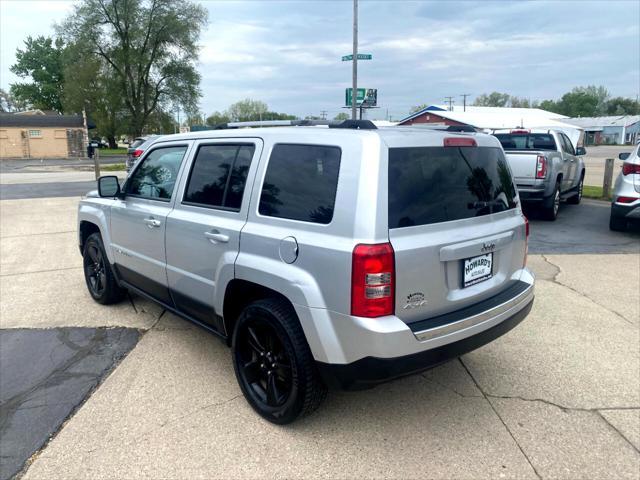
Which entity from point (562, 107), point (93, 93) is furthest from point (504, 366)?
point (562, 107)

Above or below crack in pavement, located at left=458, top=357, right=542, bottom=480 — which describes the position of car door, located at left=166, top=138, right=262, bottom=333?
above

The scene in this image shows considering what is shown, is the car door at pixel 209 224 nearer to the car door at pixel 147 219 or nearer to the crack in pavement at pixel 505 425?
the car door at pixel 147 219

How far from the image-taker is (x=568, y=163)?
10.8m

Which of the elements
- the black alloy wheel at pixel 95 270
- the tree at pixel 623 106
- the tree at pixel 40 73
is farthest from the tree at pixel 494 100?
the black alloy wheel at pixel 95 270

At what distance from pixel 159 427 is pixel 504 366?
255 cm

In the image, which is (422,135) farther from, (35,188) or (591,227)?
(35,188)

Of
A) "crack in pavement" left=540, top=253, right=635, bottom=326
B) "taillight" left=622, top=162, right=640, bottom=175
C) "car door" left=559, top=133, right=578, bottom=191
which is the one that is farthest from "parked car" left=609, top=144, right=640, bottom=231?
"car door" left=559, top=133, right=578, bottom=191

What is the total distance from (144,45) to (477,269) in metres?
46.2

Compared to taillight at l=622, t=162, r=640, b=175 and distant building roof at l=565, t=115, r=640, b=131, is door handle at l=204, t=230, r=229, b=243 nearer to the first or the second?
taillight at l=622, t=162, r=640, b=175

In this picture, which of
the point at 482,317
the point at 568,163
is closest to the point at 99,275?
the point at 482,317

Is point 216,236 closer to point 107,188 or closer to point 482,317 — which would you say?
point 482,317

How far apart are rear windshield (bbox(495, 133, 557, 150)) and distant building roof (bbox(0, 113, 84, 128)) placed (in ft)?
173

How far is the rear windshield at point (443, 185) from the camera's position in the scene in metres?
2.57

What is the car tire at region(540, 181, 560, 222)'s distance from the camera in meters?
9.77
